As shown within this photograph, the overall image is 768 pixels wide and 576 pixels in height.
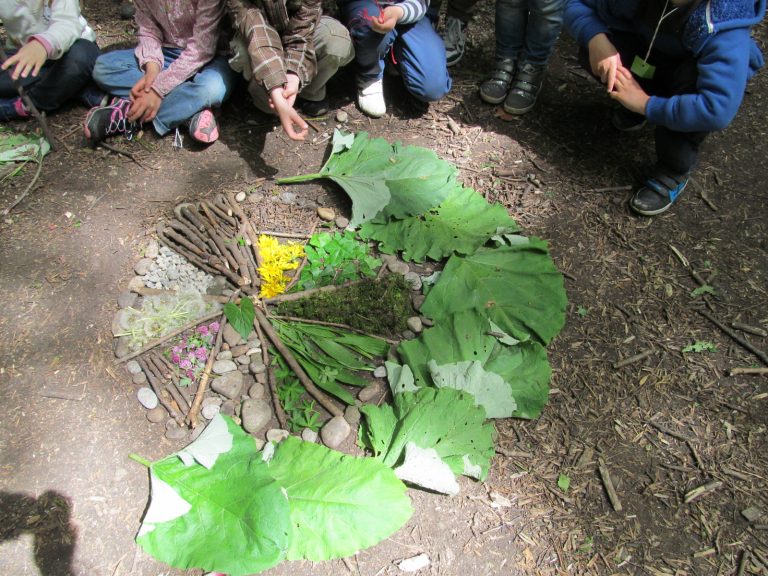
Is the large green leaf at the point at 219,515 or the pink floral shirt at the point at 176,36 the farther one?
the pink floral shirt at the point at 176,36

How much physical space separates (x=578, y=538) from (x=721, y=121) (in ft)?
6.65

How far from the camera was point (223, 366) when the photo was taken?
7.53ft

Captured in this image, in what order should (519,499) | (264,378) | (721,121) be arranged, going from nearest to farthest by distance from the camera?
1. (519,499)
2. (264,378)
3. (721,121)

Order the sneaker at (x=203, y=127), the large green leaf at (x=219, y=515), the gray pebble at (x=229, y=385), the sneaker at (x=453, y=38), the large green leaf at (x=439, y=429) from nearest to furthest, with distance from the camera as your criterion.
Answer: the large green leaf at (x=219, y=515), the large green leaf at (x=439, y=429), the gray pebble at (x=229, y=385), the sneaker at (x=203, y=127), the sneaker at (x=453, y=38)

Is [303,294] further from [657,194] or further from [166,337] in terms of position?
[657,194]

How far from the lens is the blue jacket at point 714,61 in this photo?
7.93 feet

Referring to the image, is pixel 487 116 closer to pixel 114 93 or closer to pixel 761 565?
pixel 114 93

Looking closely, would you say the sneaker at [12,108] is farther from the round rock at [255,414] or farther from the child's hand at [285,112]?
the round rock at [255,414]

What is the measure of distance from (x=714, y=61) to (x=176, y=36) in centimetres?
292

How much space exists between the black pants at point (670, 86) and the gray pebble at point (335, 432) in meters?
2.22

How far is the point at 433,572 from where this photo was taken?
1.84m

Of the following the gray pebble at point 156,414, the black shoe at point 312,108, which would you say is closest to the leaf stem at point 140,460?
the gray pebble at point 156,414

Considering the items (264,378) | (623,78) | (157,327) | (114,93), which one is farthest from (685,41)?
(114,93)

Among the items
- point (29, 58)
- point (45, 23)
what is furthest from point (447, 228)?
point (45, 23)
